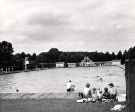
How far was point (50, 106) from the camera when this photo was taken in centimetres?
1452

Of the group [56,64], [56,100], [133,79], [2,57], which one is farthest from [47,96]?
[56,64]

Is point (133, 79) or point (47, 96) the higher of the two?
point (133, 79)

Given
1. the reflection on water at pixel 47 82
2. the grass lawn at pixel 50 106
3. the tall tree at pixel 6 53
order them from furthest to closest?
the tall tree at pixel 6 53 < the reflection on water at pixel 47 82 < the grass lawn at pixel 50 106

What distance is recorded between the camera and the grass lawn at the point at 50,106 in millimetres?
13523

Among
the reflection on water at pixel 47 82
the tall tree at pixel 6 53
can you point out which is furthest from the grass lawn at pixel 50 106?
the tall tree at pixel 6 53

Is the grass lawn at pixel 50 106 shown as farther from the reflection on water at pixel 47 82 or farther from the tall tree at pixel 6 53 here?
the tall tree at pixel 6 53

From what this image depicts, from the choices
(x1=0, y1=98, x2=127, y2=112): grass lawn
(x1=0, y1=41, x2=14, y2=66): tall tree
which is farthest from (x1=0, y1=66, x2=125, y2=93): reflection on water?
(x1=0, y1=41, x2=14, y2=66): tall tree

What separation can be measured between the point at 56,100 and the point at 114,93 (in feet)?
9.72

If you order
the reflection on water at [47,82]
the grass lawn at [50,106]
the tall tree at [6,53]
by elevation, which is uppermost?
the tall tree at [6,53]

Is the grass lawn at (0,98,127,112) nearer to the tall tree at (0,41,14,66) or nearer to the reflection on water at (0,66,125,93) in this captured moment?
the reflection on water at (0,66,125,93)

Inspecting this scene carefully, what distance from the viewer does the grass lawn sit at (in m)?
13.5

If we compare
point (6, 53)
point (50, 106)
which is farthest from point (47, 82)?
point (6, 53)

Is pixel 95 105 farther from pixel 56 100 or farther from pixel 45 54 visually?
pixel 45 54

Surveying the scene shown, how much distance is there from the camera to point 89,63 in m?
196
